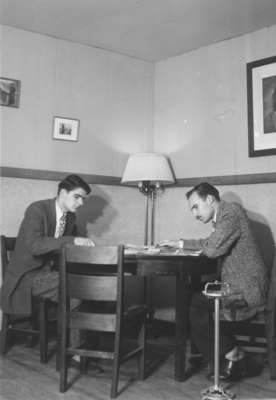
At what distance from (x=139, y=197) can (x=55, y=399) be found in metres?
2.58

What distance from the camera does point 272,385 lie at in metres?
3.10

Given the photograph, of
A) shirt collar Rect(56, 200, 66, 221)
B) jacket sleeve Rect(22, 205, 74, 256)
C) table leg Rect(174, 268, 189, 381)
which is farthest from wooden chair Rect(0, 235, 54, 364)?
table leg Rect(174, 268, 189, 381)

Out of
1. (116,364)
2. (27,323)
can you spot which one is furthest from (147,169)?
(116,364)

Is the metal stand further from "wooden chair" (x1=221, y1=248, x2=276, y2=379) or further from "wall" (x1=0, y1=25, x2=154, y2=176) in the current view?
Answer: "wall" (x1=0, y1=25, x2=154, y2=176)

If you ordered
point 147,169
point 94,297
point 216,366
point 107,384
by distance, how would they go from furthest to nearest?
point 147,169
point 107,384
point 94,297
point 216,366

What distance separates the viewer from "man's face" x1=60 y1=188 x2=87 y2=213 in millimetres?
3727

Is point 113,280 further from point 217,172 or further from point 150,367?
point 217,172

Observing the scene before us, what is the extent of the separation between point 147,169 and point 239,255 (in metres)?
1.58

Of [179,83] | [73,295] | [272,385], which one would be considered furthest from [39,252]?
[179,83]

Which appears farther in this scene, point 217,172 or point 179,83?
point 179,83

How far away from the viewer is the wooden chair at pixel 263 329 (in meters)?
3.02

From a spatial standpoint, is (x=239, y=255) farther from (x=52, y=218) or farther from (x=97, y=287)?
(x=52, y=218)

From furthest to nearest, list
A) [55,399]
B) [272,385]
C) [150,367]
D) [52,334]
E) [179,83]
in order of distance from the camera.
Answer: [179,83] → [52,334] → [150,367] → [272,385] → [55,399]

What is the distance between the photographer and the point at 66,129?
14.9ft
